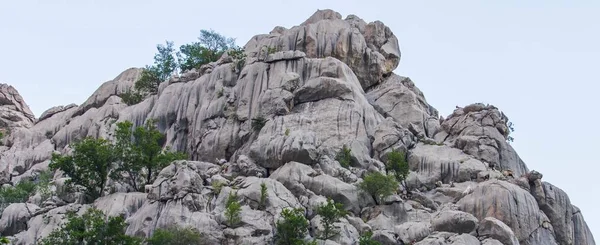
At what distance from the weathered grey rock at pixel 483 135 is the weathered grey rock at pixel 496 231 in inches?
580

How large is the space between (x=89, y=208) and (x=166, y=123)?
21.3m

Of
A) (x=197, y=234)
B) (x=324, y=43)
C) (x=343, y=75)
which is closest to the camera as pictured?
(x=197, y=234)

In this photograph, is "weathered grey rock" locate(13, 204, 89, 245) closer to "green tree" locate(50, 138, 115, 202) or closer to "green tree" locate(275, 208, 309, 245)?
"green tree" locate(50, 138, 115, 202)

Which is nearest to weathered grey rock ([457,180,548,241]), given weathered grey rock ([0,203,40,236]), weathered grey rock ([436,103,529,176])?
weathered grey rock ([436,103,529,176])

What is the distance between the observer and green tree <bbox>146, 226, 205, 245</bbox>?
6241 cm

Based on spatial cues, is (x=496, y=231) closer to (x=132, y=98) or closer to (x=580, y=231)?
(x=580, y=231)

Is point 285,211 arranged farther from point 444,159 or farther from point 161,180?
point 444,159

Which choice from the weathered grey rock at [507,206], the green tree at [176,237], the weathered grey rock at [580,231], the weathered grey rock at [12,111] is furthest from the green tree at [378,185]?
the weathered grey rock at [12,111]

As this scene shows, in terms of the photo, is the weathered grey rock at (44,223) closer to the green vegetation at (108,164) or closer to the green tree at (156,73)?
the green vegetation at (108,164)

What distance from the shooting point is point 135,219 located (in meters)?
67.2

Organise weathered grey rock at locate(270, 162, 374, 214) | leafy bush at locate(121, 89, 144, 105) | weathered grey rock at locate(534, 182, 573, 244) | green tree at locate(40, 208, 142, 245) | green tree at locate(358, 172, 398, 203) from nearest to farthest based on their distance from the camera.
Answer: green tree at locate(40, 208, 142, 245), weathered grey rock at locate(270, 162, 374, 214), green tree at locate(358, 172, 398, 203), weathered grey rock at locate(534, 182, 573, 244), leafy bush at locate(121, 89, 144, 105)

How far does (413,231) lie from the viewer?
6688 cm

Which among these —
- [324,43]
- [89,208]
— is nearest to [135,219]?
[89,208]

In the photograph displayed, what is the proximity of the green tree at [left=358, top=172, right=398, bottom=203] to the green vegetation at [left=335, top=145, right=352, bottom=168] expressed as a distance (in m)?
4.60
